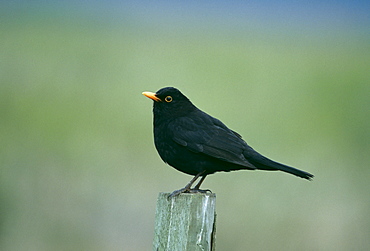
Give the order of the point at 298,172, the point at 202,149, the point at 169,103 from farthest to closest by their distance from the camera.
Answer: the point at 169,103 → the point at 202,149 → the point at 298,172

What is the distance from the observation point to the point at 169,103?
4.86m

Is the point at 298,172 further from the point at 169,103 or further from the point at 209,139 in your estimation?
the point at 169,103

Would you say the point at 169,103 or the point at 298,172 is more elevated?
the point at 169,103

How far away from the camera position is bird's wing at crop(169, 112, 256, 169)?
14.4 feet

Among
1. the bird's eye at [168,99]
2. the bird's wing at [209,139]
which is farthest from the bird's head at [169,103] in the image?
the bird's wing at [209,139]

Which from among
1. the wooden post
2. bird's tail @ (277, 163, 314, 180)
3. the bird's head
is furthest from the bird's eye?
the wooden post

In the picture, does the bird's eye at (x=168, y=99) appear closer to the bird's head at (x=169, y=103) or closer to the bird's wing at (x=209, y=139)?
the bird's head at (x=169, y=103)

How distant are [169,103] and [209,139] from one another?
1.92ft

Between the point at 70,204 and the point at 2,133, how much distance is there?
3.25 metres

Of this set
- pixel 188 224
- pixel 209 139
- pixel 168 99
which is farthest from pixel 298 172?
pixel 168 99

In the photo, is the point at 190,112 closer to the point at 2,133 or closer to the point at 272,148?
the point at 272,148

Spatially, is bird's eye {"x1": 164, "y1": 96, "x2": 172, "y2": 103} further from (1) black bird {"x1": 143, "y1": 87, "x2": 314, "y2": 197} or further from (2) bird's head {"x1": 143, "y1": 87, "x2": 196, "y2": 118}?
(1) black bird {"x1": 143, "y1": 87, "x2": 314, "y2": 197}

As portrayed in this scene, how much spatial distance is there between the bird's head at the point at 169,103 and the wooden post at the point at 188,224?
59.7 inches

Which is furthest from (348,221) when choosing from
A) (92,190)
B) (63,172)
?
(63,172)
